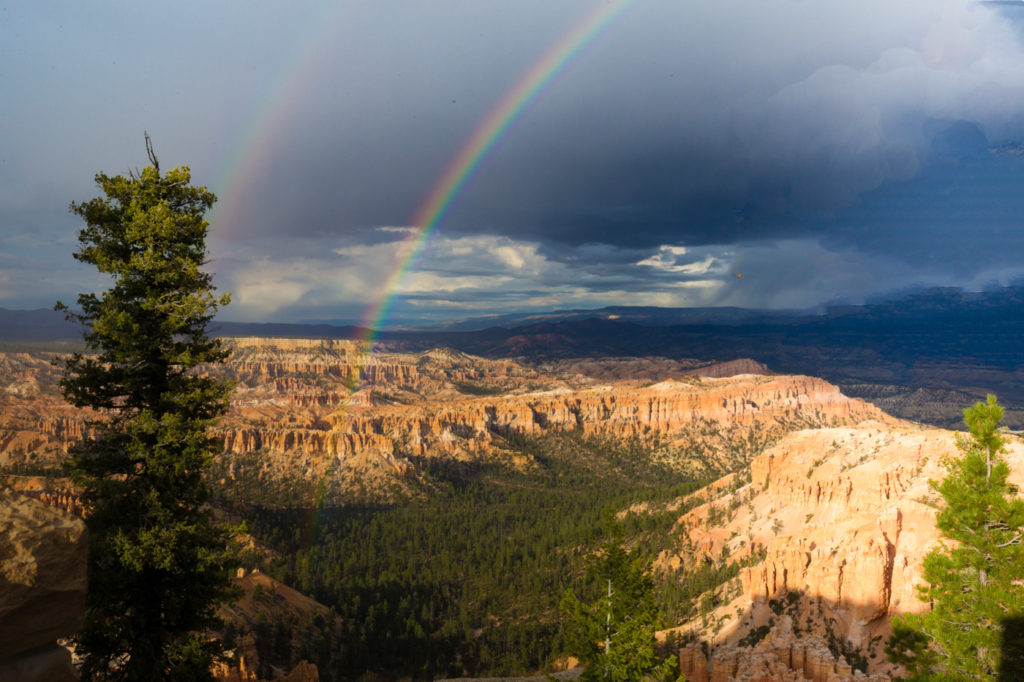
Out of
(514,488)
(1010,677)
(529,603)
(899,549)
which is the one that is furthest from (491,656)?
(514,488)

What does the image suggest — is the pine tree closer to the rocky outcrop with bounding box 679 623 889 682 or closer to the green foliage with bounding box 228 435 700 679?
the rocky outcrop with bounding box 679 623 889 682

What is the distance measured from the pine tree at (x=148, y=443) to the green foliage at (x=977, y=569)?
23.9 m

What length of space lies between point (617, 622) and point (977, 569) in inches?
497

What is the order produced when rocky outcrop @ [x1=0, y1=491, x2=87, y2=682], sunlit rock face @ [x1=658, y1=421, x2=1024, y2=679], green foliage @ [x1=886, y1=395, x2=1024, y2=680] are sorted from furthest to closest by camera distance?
sunlit rock face @ [x1=658, y1=421, x2=1024, y2=679], green foliage @ [x1=886, y1=395, x2=1024, y2=680], rocky outcrop @ [x1=0, y1=491, x2=87, y2=682]

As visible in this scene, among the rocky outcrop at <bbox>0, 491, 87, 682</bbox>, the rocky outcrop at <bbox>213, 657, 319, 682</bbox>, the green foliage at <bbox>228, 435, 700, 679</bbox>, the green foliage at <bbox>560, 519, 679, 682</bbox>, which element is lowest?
the green foliage at <bbox>228, 435, 700, 679</bbox>

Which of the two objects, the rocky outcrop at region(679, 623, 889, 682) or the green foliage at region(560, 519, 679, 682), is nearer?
the green foliage at region(560, 519, 679, 682)

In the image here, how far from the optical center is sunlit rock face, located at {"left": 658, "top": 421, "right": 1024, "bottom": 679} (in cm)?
5134

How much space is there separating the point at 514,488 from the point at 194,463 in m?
187

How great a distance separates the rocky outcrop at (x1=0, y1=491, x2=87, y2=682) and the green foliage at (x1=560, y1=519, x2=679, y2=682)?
16.1 m

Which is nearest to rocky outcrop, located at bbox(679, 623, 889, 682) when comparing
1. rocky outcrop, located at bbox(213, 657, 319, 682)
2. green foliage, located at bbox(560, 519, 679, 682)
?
green foliage, located at bbox(560, 519, 679, 682)

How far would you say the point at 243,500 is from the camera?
153375 mm

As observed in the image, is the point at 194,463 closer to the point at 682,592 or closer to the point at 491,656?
the point at 491,656

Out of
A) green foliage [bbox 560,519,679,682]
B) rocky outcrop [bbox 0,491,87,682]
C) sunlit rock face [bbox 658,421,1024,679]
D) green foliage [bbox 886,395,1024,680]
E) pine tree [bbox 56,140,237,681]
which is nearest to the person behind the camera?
rocky outcrop [bbox 0,491,87,682]

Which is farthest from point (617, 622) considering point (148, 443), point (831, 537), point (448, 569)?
point (448, 569)
